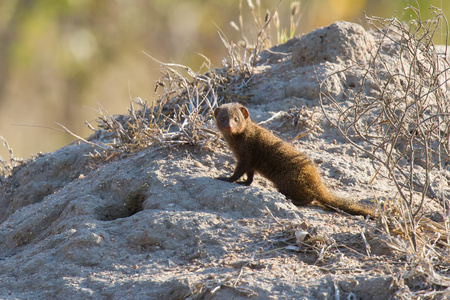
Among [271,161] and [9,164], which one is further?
[9,164]

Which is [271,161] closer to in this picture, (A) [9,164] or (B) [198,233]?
(B) [198,233]

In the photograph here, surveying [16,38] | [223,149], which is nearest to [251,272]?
[223,149]

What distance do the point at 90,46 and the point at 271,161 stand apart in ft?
30.0

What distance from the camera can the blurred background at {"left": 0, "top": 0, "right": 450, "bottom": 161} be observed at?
1152cm

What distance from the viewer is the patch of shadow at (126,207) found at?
139 inches

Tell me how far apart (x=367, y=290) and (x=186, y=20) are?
37.0ft

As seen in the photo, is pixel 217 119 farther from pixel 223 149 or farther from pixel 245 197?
pixel 245 197

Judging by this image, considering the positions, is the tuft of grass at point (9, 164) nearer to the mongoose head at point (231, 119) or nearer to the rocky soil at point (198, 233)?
the rocky soil at point (198, 233)

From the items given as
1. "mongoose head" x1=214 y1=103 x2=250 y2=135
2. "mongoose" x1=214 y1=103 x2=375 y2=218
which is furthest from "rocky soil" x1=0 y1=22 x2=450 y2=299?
"mongoose head" x1=214 y1=103 x2=250 y2=135

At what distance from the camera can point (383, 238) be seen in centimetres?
284

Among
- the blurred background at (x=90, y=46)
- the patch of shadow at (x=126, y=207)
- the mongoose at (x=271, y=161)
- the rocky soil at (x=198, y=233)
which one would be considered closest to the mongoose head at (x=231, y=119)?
the mongoose at (x=271, y=161)

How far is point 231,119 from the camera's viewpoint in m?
3.74

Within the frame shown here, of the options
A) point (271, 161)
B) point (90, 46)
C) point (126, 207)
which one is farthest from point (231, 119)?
point (90, 46)

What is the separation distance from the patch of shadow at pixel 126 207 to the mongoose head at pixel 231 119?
2.26 feet
